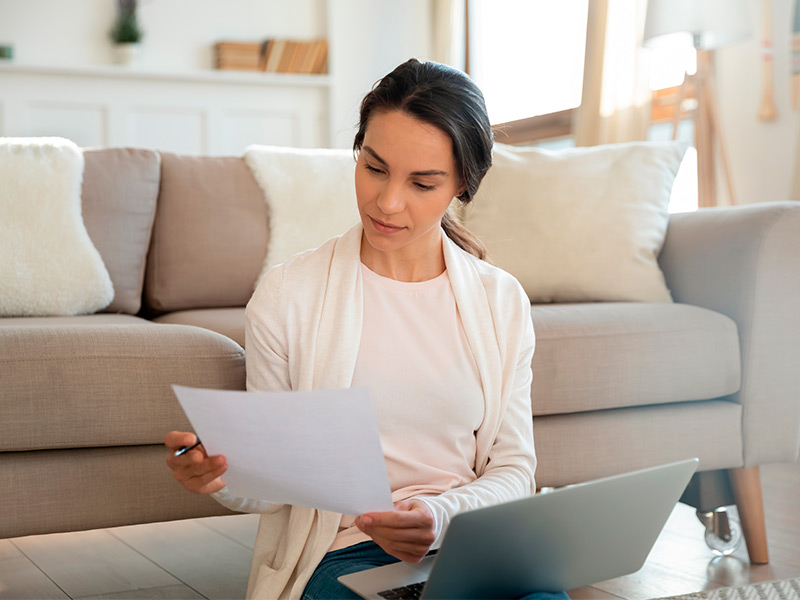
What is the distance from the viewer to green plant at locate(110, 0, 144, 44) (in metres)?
4.68

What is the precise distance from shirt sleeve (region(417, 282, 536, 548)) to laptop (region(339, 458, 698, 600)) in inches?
5.9

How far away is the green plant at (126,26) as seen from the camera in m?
4.68

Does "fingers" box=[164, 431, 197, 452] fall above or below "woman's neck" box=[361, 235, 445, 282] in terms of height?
below

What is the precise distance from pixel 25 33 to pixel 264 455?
4.37m

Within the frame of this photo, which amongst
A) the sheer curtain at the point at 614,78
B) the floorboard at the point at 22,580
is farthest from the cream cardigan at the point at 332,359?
the sheer curtain at the point at 614,78

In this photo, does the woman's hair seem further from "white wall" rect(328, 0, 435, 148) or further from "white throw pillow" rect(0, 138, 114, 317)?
"white wall" rect(328, 0, 435, 148)

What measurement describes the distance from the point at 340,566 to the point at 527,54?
393 cm

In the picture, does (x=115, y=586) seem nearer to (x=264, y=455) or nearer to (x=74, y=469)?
(x=74, y=469)

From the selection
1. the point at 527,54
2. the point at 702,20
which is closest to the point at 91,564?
the point at 702,20

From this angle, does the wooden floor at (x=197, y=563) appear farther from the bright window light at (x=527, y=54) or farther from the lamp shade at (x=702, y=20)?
the bright window light at (x=527, y=54)

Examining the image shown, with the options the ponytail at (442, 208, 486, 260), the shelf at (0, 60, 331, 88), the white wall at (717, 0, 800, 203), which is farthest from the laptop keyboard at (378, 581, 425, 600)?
the shelf at (0, 60, 331, 88)

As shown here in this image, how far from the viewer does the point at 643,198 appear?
2123 mm

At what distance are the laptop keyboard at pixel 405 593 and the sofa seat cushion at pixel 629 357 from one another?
2.57ft

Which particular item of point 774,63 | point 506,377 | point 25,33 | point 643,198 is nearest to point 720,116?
point 774,63
